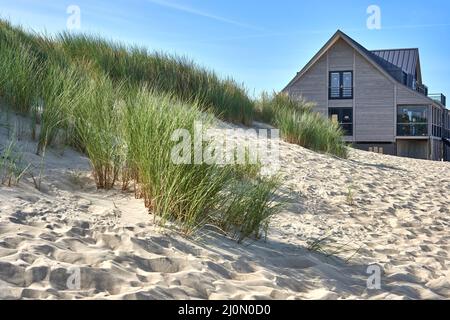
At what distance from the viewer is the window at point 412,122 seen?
105 feet

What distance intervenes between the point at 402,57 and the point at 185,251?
38.3m

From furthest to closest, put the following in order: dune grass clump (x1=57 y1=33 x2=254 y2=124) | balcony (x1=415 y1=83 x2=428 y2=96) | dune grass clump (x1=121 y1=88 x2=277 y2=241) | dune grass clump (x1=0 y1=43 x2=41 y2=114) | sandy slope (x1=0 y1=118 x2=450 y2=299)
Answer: balcony (x1=415 y1=83 x2=428 y2=96)
dune grass clump (x1=57 y1=33 x2=254 y2=124)
dune grass clump (x1=0 y1=43 x2=41 y2=114)
dune grass clump (x1=121 y1=88 x2=277 y2=241)
sandy slope (x1=0 y1=118 x2=450 y2=299)

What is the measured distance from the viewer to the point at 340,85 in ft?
110

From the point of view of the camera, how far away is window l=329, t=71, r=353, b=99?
3325 centimetres

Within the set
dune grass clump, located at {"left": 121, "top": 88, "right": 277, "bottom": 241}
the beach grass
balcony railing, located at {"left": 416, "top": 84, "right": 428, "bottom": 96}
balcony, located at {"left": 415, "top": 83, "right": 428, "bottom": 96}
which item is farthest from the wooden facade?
dune grass clump, located at {"left": 121, "top": 88, "right": 277, "bottom": 241}

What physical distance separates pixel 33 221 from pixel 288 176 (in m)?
4.79

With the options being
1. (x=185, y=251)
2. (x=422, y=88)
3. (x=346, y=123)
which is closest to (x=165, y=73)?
(x=185, y=251)

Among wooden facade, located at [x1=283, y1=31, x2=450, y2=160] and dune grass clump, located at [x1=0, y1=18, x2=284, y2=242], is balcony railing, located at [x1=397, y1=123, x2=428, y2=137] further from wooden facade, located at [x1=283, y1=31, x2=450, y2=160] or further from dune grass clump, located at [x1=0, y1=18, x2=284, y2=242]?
dune grass clump, located at [x1=0, y1=18, x2=284, y2=242]

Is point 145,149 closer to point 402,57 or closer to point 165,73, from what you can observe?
point 165,73

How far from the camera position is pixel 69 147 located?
256 inches

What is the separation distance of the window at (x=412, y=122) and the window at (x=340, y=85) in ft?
10.8

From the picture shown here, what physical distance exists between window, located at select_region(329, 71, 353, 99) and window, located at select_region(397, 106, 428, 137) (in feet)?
10.8
